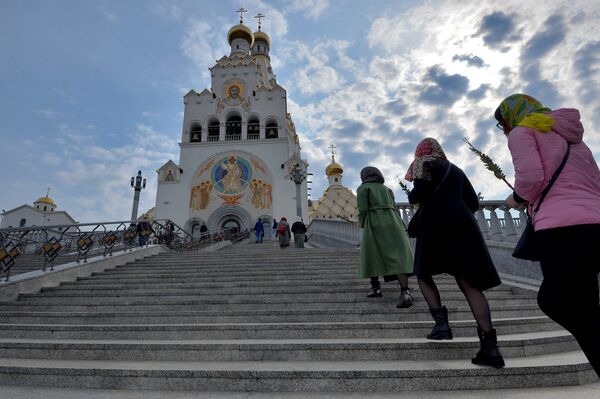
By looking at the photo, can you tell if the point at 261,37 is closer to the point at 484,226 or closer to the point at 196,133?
the point at 196,133

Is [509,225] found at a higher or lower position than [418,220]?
higher

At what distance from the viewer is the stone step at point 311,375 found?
2.15 meters

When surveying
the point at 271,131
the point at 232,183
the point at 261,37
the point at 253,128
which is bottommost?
the point at 232,183

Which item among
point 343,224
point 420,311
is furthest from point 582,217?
point 343,224

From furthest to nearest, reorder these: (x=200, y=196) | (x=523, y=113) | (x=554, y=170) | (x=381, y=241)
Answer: (x=200, y=196), (x=381, y=241), (x=523, y=113), (x=554, y=170)

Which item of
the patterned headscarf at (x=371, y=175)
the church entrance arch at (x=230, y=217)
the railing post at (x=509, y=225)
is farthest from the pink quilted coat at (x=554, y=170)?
the church entrance arch at (x=230, y=217)

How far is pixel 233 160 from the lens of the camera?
24812mm

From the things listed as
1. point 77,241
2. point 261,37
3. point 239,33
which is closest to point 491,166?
point 77,241

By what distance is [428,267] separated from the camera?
260 centimetres

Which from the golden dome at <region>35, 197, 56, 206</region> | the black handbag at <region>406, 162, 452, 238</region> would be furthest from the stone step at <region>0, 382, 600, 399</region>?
the golden dome at <region>35, 197, 56, 206</region>

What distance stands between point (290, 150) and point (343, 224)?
655 inches

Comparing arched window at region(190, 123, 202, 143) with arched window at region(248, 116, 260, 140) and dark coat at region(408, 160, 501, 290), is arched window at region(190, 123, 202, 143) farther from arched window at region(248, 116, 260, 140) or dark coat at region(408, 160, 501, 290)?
dark coat at region(408, 160, 501, 290)

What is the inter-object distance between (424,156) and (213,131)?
87.3 ft

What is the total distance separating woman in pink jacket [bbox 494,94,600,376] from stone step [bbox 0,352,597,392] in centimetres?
92
